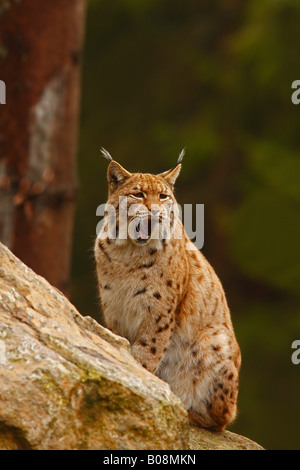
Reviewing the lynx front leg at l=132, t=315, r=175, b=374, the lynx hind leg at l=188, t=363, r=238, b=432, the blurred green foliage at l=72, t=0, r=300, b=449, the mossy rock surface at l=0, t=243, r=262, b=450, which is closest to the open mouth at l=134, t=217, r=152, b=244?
the lynx front leg at l=132, t=315, r=175, b=374

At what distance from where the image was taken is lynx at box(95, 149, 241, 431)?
6309 millimetres

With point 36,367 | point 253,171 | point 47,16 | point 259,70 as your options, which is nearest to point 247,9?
point 259,70

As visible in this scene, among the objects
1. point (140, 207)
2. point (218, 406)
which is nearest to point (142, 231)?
point (140, 207)

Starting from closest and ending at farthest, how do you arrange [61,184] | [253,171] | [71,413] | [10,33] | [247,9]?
1. [71,413]
2. [10,33]
3. [61,184]
4. [253,171]
5. [247,9]

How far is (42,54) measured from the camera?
8555 mm

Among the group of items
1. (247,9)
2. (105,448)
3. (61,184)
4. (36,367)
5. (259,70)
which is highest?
(247,9)

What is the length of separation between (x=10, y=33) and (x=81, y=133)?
686 centimetres

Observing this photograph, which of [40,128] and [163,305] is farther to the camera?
[40,128]

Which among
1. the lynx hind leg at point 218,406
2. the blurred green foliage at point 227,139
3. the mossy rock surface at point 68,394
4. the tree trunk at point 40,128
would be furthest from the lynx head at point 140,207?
the blurred green foliage at point 227,139

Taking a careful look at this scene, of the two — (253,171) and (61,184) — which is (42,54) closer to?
(61,184)

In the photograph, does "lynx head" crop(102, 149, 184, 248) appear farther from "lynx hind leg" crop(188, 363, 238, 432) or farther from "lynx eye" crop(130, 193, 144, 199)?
"lynx hind leg" crop(188, 363, 238, 432)

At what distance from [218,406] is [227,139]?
8705 millimetres

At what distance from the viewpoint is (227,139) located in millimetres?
14344

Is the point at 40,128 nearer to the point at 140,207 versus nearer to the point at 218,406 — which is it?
the point at 140,207
